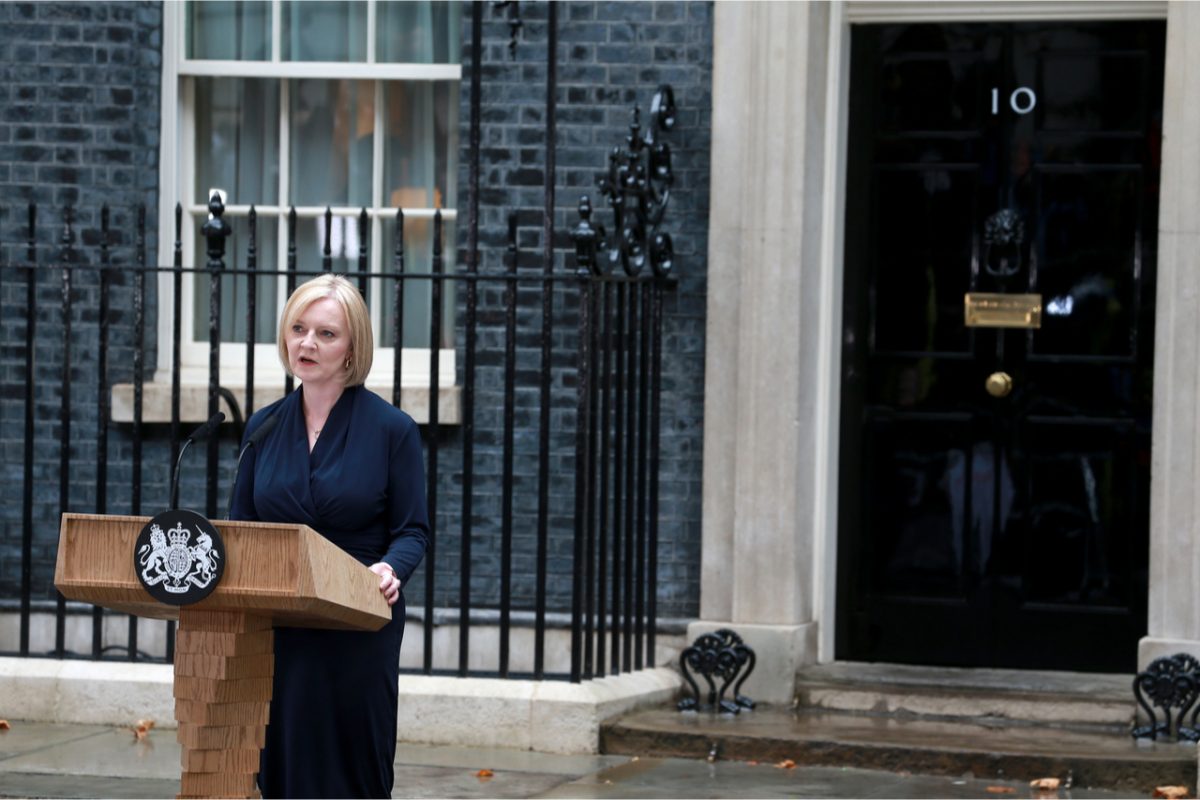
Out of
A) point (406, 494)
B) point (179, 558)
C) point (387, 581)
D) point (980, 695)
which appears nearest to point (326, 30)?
point (980, 695)

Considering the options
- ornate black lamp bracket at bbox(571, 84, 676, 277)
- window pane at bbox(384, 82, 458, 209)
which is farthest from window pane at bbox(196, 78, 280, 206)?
ornate black lamp bracket at bbox(571, 84, 676, 277)

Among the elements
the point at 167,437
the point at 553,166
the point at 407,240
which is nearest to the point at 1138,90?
the point at 553,166

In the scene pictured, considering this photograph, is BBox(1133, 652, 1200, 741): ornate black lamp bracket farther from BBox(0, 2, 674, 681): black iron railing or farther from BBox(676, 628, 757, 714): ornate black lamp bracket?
BBox(0, 2, 674, 681): black iron railing

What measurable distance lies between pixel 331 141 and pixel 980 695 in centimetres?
349

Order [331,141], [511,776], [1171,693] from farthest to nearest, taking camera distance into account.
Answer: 1. [331,141]
2. [1171,693]
3. [511,776]

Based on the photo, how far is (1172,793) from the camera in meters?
6.68

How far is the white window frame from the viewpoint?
8.38 m

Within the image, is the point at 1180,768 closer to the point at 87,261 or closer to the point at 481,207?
the point at 481,207

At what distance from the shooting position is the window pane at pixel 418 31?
8352mm

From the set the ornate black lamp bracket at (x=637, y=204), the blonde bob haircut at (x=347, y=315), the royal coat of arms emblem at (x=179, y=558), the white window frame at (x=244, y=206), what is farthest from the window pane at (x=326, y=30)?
the royal coat of arms emblem at (x=179, y=558)

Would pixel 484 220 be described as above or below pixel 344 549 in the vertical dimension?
above

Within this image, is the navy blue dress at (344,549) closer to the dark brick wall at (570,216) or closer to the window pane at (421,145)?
the dark brick wall at (570,216)

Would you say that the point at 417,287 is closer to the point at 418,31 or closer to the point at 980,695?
the point at 418,31

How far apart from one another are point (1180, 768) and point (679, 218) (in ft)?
9.23
